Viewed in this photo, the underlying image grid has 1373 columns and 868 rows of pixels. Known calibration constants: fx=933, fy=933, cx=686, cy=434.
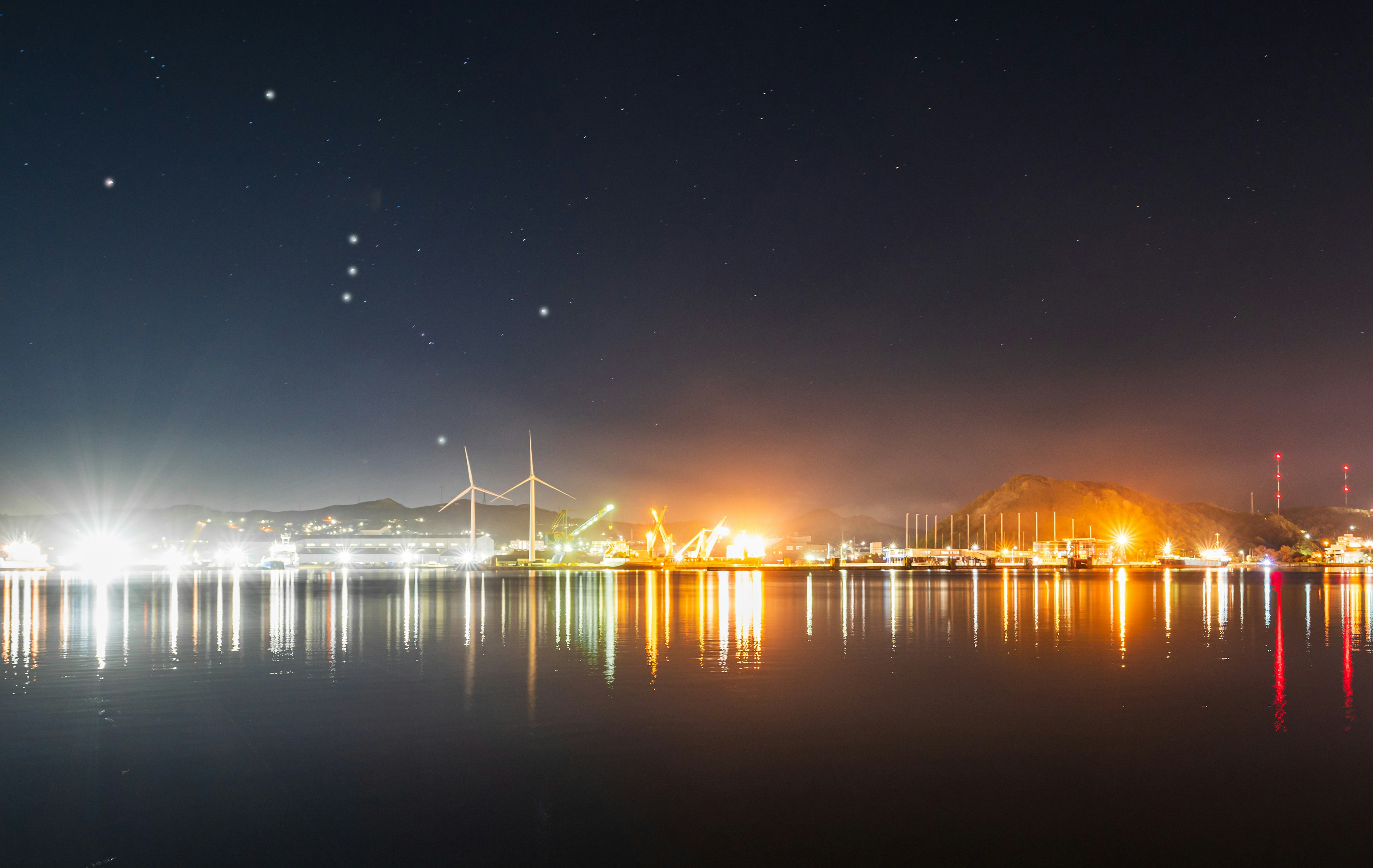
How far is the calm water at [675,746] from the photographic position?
28.4ft

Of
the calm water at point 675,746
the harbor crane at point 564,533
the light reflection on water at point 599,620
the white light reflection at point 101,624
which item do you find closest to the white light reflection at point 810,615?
the light reflection on water at point 599,620

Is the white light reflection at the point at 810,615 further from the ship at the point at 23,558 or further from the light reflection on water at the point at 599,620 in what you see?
the ship at the point at 23,558

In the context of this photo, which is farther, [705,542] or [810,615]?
[705,542]

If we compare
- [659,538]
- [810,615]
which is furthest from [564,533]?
[810,615]

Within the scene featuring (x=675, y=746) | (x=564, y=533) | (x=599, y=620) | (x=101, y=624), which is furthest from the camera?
(x=564, y=533)

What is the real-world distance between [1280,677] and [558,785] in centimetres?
1642

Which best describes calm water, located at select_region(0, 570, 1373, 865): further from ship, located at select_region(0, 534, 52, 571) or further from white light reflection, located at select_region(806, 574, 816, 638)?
ship, located at select_region(0, 534, 52, 571)

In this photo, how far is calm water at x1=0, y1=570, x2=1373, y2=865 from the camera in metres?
8.66

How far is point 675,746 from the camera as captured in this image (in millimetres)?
A: 12367

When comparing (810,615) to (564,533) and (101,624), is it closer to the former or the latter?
(101,624)

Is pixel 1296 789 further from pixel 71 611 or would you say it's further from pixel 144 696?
pixel 71 611

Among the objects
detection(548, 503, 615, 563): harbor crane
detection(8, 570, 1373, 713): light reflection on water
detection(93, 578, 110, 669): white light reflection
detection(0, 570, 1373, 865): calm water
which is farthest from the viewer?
detection(548, 503, 615, 563): harbor crane

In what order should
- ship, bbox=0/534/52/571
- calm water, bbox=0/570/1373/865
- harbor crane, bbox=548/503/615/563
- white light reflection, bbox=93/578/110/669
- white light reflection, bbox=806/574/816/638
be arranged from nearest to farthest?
calm water, bbox=0/570/1373/865
white light reflection, bbox=93/578/110/669
white light reflection, bbox=806/574/816/638
ship, bbox=0/534/52/571
harbor crane, bbox=548/503/615/563

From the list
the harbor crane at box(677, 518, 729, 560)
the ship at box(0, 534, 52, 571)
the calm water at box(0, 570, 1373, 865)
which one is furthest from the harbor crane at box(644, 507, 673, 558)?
the calm water at box(0, 570, 1373, 865)
